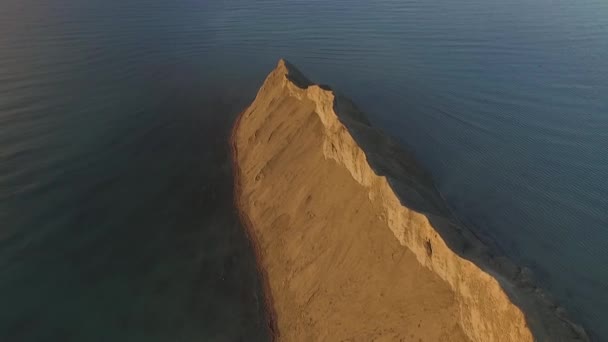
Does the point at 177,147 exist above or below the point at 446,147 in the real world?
below

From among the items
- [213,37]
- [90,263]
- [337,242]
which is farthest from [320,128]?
[213,37]

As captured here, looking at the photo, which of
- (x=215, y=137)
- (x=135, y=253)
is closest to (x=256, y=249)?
(x=135, y=253)

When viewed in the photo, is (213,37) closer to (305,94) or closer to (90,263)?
(305,94)

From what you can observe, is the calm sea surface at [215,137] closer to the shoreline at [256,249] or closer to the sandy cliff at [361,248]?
the shoreline at [256,249]

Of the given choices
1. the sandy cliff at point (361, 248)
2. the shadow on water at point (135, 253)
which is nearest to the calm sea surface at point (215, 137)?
the shadow on water at point (135, 253)

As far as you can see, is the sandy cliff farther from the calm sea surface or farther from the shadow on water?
the calm sea surface

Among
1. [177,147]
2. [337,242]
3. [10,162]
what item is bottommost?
[10,162]

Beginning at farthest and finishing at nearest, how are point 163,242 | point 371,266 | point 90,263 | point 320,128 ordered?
point 320,128
point 163,242
point 90,263
point 371,266
